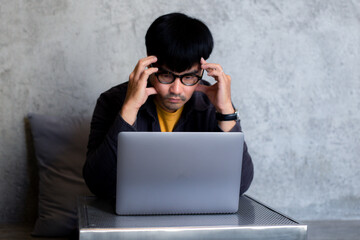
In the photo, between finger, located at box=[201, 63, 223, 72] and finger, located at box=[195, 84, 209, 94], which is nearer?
finger, located at box=[201, 63, 223, 72]

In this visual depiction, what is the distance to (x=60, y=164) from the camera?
208 centimetres

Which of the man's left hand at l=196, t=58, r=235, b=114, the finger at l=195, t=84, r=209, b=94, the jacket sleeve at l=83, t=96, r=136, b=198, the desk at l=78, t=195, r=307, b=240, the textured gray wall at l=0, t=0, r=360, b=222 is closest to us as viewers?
the desk at l=78, t=195, r=307, b=240

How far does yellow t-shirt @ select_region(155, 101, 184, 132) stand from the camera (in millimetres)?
1740

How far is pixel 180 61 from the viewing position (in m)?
1.54

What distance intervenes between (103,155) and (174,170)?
378mm

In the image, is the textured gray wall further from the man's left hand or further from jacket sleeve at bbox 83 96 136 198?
the man's left hand

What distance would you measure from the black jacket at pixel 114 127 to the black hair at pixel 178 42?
0.21 metres

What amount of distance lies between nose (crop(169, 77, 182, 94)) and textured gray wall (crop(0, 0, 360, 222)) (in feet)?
2.63

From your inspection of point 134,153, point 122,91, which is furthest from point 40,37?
point 134,153

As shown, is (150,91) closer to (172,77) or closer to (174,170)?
(172,77)

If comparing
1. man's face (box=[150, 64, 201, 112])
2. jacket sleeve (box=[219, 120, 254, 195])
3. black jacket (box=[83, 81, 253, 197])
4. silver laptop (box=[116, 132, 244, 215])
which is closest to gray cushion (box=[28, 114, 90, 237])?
black jacket (box=[83, 81, 253, 197])

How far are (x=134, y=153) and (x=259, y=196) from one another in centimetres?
160

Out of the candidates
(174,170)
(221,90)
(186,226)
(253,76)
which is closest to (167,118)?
(221,90)

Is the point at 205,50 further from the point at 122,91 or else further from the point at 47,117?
the point at 47,117
